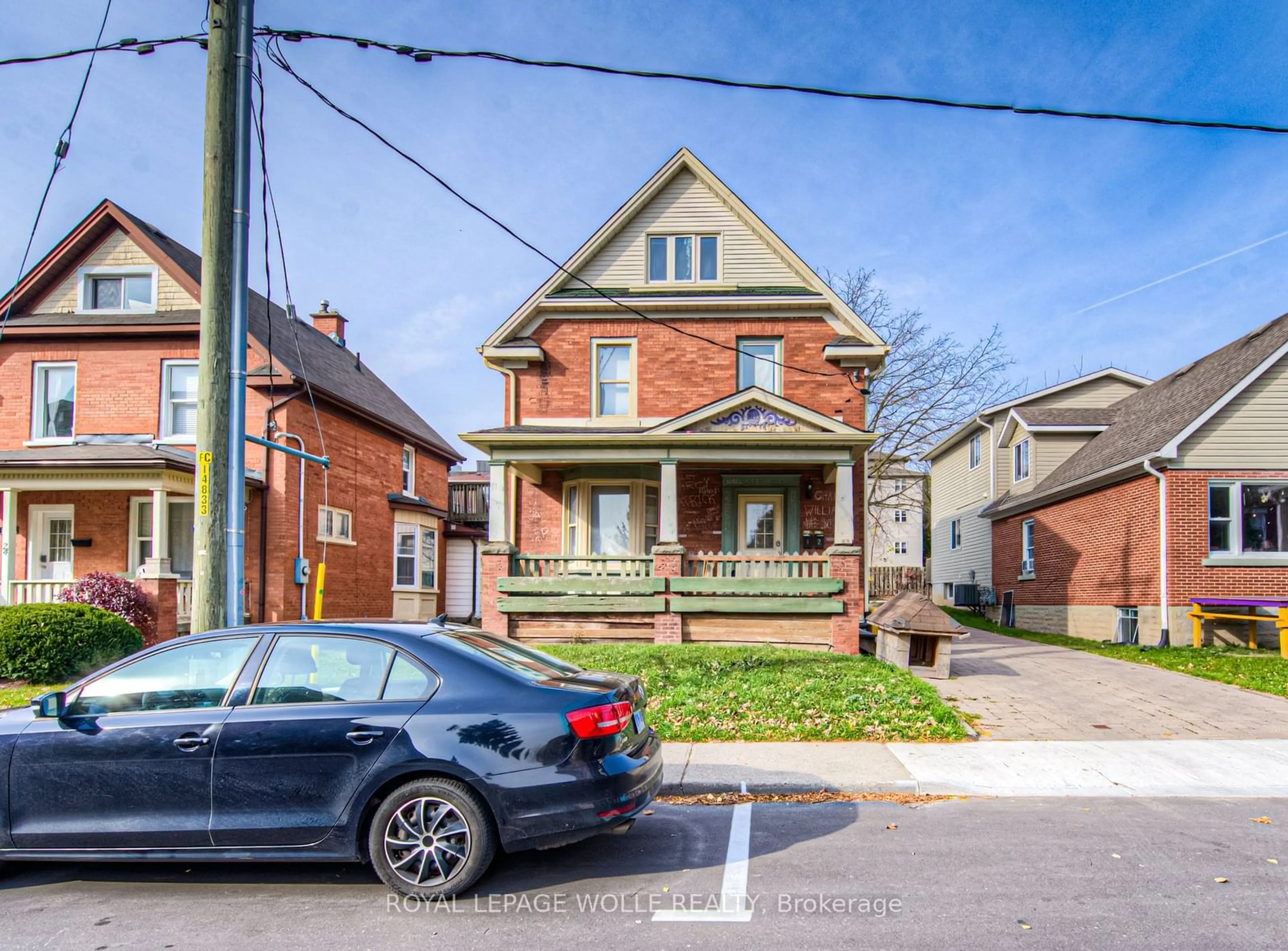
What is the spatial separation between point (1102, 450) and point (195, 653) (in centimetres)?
2038

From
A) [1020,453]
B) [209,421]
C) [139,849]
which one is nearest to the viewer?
[139,849]

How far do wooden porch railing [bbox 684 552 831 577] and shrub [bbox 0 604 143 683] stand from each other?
8.60 meters

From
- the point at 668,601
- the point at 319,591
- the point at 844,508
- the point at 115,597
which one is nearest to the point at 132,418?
the point at 115,597

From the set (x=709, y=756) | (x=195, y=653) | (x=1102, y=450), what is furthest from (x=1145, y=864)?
(x=1102, y=450)

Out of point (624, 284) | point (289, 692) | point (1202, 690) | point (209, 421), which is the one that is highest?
point (624, 284)

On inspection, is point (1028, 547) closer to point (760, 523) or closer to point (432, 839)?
point (760, 523)

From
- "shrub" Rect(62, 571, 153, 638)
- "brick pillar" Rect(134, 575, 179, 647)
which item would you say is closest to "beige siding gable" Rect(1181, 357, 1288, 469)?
"brick pillar" Rect(134, 575, 179, 647)

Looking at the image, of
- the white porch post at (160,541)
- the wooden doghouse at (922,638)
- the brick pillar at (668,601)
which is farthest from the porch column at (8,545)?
the wooden doghouse at (922,638)

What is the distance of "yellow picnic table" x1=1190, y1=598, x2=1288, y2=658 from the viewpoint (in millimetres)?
15906

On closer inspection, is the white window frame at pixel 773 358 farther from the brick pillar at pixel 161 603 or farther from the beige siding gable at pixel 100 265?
the beige siding gable at pixel 100 265

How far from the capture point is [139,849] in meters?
4.90

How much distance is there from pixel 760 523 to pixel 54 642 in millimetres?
11624

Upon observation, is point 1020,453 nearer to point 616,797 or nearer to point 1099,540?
point 1099,540

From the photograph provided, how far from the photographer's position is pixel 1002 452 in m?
26.8
